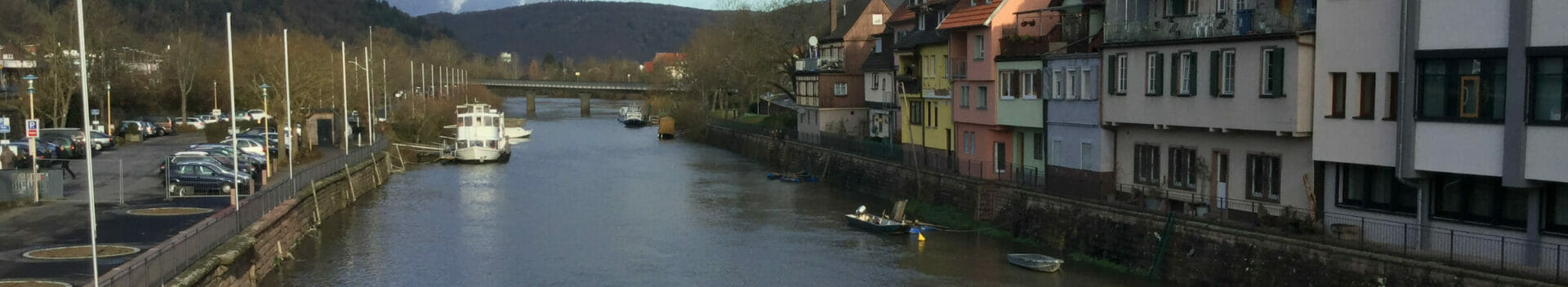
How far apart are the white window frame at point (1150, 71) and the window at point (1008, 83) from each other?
6666 mm

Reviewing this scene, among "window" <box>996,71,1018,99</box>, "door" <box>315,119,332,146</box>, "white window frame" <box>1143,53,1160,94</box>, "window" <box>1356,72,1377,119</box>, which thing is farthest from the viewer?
"door" <box>315,119,332,146</box>

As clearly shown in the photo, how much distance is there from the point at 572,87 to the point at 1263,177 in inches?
4218

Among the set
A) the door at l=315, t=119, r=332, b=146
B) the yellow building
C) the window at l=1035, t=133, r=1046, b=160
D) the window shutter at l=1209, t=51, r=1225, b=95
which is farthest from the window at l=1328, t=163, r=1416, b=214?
the door at l=315, t=119, r=332, b=146

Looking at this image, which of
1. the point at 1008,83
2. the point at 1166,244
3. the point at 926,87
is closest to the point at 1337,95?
the point at 1166,244

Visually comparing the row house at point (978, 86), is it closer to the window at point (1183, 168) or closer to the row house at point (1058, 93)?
the row house at point (1058, 93)

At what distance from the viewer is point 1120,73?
99.3 feet

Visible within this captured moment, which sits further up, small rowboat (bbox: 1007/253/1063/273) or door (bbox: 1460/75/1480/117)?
door (bbox: 1460/75/1480/117)

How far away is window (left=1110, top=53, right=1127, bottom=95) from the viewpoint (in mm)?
30141

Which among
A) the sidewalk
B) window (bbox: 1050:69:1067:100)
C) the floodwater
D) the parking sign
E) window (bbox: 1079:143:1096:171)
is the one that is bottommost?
the floodwater

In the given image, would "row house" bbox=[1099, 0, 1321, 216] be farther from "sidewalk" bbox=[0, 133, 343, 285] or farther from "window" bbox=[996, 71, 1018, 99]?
"sidewalk" bbox=[0, 133, 343, 285]

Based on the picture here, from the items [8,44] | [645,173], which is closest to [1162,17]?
[645,173]

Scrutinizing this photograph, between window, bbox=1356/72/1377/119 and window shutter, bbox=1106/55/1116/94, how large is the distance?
7942 mm

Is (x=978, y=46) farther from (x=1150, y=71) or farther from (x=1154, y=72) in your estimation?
(x=1154, y=72)

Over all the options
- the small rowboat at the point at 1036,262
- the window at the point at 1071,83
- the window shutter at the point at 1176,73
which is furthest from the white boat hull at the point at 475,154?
the window shutter at the point at 1176,73
